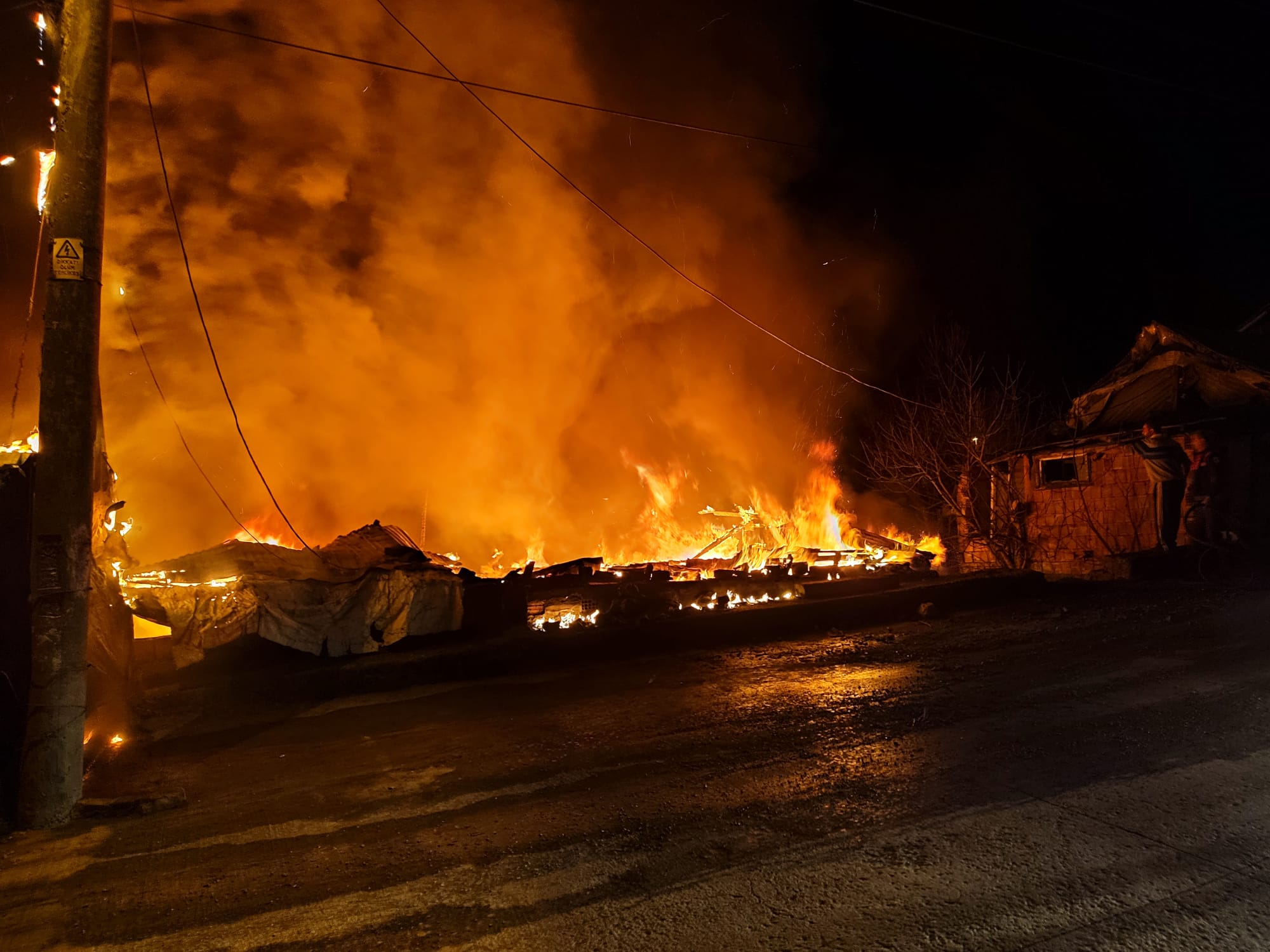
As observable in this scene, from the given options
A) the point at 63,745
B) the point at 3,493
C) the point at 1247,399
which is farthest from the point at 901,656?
the point at 1247,399

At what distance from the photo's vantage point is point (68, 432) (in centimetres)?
499

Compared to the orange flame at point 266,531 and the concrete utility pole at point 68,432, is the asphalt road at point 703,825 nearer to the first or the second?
the concrete utility pole at point 68,432

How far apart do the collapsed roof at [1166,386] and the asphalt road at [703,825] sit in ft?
41.4

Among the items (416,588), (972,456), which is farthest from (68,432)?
(972,456)

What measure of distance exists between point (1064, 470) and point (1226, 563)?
16.0 ft

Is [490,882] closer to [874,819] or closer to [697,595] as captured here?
[874,819]

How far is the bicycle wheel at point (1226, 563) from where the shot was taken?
1487 cm

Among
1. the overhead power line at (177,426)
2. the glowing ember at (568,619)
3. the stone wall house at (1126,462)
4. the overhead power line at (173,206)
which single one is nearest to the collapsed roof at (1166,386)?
the stone wall house at (1126,462)

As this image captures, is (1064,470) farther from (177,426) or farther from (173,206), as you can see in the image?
(177,426)

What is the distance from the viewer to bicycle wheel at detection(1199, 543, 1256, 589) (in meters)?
14.9

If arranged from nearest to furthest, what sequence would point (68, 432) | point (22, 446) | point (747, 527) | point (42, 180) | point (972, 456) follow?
point (68, 432), point (42, 180), point (22, 446), point (747, 527), point (972, 456)

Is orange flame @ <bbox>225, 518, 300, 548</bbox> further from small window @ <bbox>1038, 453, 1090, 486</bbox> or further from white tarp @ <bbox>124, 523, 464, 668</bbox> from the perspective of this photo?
small window @ <bbox>1038, 453, 1090, 486</bbox>

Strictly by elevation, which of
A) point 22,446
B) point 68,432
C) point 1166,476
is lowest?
point 1166,476

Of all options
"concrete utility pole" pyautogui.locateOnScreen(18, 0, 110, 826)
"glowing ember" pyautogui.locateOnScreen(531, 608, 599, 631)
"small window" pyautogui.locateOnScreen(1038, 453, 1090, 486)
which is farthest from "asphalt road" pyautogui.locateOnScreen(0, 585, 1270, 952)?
"small window" pyautogui.locateOnScreen(1038, 453, 1090, 486)
